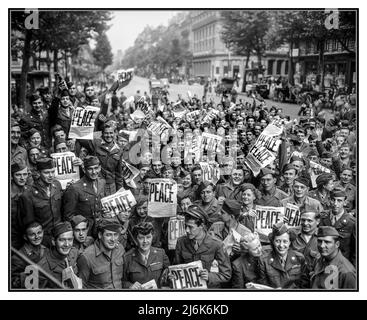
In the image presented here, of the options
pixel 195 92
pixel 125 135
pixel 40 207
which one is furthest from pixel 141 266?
pixel 195 92

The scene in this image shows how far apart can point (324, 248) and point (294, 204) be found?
1297mm

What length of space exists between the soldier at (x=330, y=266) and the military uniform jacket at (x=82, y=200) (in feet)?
10.7

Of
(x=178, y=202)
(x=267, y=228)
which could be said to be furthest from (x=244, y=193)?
(x=178, y=202)

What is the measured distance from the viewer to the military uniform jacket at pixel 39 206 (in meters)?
6.01

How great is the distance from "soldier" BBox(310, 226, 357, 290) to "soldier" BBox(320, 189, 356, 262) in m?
0.64

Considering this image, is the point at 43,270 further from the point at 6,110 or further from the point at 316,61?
the point at 316,61

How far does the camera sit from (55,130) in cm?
798

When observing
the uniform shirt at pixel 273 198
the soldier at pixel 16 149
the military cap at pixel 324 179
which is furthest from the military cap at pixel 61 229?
the military cap at pixel 324 179

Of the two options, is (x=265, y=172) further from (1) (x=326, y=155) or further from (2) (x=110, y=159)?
(2) (x=110, y=159)

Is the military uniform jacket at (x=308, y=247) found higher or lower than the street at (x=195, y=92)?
lower

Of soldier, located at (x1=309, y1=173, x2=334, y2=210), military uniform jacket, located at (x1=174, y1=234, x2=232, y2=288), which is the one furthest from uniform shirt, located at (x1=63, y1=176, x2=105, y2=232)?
soldier, located at (x1=309, y1=173, x2=334, y2=210)

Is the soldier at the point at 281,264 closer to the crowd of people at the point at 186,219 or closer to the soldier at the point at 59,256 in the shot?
the crowd of people at the point at 186,219

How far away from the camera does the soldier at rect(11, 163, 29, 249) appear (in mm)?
5859

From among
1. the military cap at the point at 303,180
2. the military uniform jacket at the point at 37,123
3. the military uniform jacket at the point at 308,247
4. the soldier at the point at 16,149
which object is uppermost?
the military uniform jacket at the point at 37,123
